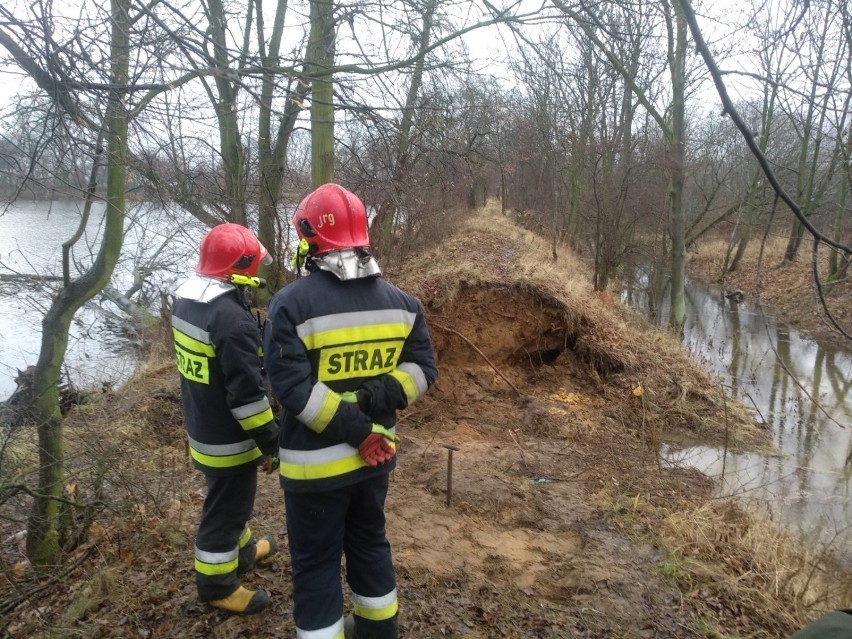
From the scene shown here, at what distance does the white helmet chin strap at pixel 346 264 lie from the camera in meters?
2.33

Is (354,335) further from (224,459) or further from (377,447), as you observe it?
(224,459)

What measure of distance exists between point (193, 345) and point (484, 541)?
8.26 ft

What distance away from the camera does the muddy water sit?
5824 millimetres

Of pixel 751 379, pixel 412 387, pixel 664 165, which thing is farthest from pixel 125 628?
pixel 664 165

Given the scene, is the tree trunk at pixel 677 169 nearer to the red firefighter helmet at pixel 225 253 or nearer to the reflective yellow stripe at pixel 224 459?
the red firefighter helmet at pixel 225 253

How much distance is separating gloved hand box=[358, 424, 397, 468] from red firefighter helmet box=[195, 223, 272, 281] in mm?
1129

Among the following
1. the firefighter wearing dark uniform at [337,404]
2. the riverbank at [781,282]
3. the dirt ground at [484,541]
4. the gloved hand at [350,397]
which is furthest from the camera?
the riverbank at [781,282]

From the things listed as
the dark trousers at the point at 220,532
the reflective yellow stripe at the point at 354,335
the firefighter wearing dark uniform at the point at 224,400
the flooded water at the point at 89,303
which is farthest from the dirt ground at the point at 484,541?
the flooded water at the point at 89,303

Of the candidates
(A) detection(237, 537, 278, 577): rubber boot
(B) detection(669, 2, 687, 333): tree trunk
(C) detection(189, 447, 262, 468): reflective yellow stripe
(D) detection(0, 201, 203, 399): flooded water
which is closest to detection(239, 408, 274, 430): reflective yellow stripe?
(C) detection(189, 447, 262, 468): reflective yellow stripe

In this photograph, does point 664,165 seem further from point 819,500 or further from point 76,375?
point 76,375

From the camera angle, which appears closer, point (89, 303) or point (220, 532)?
point (220, 532)

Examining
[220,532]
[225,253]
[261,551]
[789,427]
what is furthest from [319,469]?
[789,427]

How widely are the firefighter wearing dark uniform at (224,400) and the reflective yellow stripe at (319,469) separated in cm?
39

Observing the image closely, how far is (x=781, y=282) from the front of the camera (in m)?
20.2
